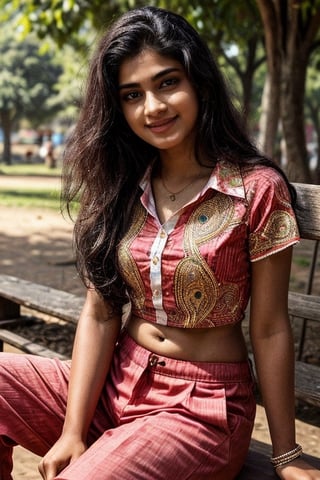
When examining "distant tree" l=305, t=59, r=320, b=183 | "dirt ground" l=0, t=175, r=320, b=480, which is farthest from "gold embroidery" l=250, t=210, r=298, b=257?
"distant tree" l=305, t=59, r=320, b=183

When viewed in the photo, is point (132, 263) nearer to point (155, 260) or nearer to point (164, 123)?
point (155, 260)

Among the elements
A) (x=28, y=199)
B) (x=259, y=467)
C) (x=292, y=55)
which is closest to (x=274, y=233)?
(x=259, y=467)

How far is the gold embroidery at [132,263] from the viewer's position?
6.91 feet

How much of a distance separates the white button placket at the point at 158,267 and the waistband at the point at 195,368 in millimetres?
114

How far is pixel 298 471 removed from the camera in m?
1.88

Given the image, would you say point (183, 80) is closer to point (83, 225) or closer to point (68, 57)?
point (83, 225)

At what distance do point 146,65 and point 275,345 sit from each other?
879 mm

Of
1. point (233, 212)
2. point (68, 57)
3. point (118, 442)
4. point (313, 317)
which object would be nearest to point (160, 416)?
point (118, 442)

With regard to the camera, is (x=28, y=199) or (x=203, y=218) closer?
(x=203, y=218)

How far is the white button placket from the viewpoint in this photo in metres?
2.04

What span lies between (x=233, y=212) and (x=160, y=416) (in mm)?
592

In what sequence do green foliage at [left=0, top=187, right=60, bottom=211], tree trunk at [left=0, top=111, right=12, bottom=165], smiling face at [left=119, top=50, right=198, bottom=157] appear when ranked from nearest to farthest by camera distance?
smiling face at [left=119, top=50, right=198, bottom=157]
green foliage at [left=0, top=187, right=60, bottom=211]
tree trunk at [left=0, top=111, right=12, bottom=165]

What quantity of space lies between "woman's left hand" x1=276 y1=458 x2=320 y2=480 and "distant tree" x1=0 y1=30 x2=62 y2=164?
131 feet

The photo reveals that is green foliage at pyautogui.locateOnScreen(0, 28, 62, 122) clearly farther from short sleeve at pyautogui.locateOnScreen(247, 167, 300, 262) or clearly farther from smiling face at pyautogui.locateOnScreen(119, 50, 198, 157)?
short sleeve at pyautogui.locateOnScreen(247, 167, 300, 262)
